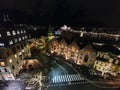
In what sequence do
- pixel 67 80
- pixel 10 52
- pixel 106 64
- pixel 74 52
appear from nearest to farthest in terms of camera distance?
1. pixel 10 52
2. pixel 67 80
3. pixel 106 64
4. pixel 74 52

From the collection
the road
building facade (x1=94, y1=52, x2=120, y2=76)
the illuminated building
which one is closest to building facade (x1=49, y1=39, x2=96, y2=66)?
building facade (x1=94, y1=52, x2=120, y2=76)

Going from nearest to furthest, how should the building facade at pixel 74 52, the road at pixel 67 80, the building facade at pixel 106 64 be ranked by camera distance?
the road at pixel 67 80
the building facade at pixel 106 64
the building facade at pixel 74 52

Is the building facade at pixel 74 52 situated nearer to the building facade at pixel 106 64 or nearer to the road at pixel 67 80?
the building facade at pixel 106 64

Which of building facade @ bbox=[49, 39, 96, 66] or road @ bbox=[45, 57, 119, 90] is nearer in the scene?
road @ bbox=[45, 57, 119, 90]

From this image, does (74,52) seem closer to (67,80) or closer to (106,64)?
(106,64)

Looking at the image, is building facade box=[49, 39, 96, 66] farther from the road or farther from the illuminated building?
the illuminated building

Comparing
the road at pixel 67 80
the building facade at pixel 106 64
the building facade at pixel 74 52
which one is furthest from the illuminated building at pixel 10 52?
the building facade at pixel 106 64

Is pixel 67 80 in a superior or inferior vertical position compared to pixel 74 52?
inferior

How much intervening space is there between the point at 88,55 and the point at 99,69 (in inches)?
330

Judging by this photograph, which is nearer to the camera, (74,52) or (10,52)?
(10,52)

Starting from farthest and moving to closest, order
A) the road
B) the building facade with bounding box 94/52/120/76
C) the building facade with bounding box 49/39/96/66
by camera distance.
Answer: the building facade with bounding box 49/39/96/66
the building facade with bounding box 94/52/120/76
the road

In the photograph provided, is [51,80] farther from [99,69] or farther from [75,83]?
[99,69]

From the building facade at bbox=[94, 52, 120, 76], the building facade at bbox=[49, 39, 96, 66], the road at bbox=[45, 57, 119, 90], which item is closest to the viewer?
the road at bbox=[45, 57, 119, 90]

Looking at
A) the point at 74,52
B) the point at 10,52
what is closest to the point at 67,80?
the point at 74,52
